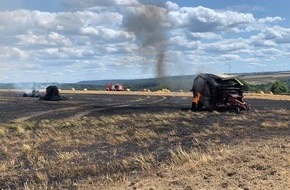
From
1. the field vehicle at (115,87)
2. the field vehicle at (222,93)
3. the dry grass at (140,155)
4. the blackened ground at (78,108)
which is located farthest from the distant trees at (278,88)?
the dry grass at (140,155)

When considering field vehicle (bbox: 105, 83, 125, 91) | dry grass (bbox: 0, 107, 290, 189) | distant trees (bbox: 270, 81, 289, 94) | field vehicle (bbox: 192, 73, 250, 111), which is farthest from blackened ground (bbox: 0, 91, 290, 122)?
distant trees (bbox: 270, 81, 289, 94)

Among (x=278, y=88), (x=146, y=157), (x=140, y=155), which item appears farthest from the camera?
(x=278, y=88)

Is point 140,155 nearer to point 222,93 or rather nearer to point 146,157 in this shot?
point 146,157

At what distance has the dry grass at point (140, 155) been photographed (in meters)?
12.5

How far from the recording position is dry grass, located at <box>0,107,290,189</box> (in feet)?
41.0

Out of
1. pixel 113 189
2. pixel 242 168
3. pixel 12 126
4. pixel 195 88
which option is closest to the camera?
pixel 113 189

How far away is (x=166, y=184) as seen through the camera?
11703 millimetres

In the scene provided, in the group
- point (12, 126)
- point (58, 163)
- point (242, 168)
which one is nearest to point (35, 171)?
point (58, 163)

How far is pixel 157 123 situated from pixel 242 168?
55.0ft

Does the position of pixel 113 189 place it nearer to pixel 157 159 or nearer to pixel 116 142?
pixel 157 159

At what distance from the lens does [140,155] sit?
53.5 feet

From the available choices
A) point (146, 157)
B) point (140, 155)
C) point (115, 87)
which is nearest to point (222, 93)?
point (140, 155)

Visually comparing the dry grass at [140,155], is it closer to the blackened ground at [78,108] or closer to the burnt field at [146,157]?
the burnt field at [146,157]

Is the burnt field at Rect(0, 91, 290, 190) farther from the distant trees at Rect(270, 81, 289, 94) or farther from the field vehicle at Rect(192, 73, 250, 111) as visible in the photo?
the distant trees at Rect(270, 81, 289, 94)
